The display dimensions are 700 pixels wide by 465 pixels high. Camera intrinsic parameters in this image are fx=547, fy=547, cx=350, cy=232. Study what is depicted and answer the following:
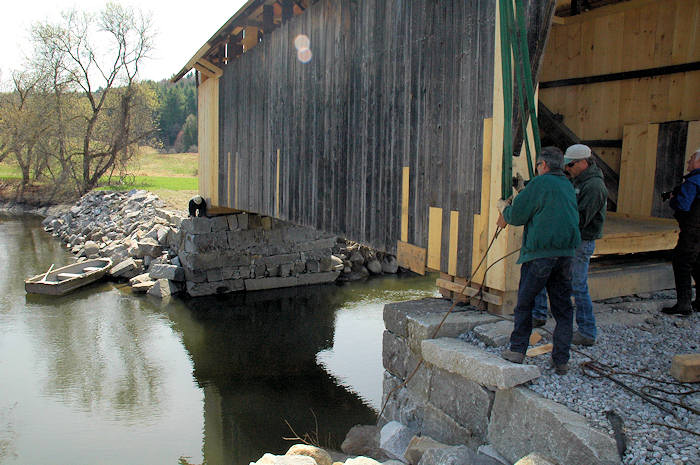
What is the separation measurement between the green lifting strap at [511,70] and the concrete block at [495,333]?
90cm

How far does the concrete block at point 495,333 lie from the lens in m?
3.61

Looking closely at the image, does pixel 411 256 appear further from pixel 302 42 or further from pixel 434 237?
pixel 302 42

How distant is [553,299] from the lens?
3395mm

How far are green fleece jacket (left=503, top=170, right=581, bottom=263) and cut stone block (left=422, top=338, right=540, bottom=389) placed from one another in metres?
0.65

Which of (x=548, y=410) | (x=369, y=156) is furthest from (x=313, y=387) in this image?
(x=548, y=410)

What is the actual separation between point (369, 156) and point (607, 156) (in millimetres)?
3027

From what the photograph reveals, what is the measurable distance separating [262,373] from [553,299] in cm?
Result: 561

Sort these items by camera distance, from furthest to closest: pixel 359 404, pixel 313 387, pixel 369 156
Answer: pixel 313 387 → pixel 359 404 → pixel 369 156

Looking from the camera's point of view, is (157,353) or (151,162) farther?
(151,162)

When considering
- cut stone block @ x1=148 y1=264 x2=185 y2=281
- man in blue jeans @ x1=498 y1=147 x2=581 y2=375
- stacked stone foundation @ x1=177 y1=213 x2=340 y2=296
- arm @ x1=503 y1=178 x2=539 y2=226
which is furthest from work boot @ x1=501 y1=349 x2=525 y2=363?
cut stone block @ x1=148 y1=264 x2=185 y2=281

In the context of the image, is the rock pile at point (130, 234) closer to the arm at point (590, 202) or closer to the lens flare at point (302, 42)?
the lens flare at point (302, 42)

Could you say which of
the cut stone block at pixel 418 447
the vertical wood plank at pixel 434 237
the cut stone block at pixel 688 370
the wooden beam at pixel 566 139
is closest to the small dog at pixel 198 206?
the wooden beam at pixel 566 139

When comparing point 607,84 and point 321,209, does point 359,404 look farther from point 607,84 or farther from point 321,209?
point 607,84

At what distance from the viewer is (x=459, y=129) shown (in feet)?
14.0
